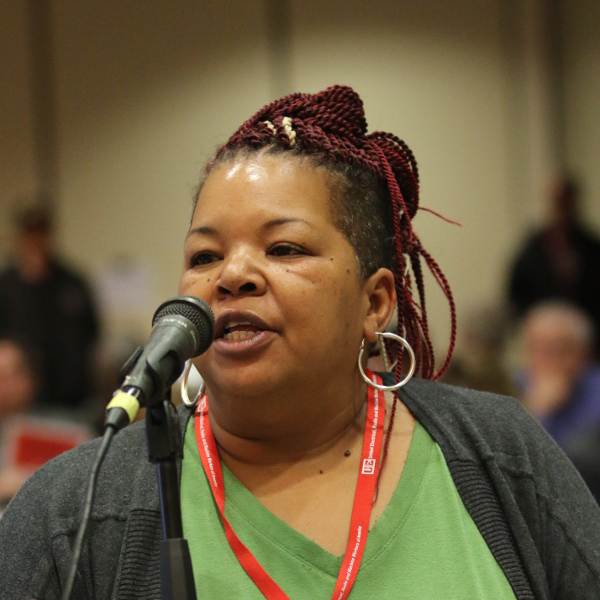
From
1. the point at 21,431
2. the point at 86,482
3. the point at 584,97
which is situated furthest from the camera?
the point at 584,97

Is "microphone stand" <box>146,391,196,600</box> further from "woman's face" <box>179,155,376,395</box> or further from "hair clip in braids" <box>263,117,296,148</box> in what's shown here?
"hair clip in braids" <box>263,117,296,148</box>

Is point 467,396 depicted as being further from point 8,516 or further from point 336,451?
point 8,516

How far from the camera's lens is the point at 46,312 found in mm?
5156

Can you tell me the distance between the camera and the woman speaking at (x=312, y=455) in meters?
1.44

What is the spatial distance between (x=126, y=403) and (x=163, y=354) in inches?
3.3

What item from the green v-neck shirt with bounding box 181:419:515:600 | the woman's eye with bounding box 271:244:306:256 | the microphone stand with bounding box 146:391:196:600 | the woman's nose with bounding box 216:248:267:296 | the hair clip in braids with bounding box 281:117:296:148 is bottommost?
the green v-neck shirt with bounding box 181:419:515:600

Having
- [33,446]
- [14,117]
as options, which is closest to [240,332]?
[33,446]

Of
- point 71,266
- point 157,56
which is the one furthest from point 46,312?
point 157,56

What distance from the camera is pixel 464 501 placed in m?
1.57

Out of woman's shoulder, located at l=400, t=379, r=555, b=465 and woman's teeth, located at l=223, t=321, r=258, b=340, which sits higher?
woman's teeth, located at l=223, t=321, r=258, b=340

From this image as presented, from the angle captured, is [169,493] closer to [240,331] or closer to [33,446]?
[240,331]

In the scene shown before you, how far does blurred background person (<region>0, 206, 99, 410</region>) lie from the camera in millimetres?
5031

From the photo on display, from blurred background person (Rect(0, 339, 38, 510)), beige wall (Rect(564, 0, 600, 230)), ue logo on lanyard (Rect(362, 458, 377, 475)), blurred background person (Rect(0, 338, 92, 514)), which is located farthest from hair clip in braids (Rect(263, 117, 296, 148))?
beige wall (Rect(564, 0, 600, 230))

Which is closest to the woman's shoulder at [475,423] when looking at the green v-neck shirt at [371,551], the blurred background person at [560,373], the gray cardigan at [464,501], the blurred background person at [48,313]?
the gray cardigan at [464,501]
